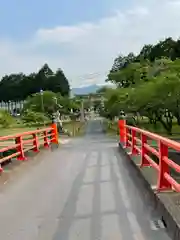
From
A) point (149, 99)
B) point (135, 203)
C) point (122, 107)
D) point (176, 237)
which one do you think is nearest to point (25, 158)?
point (135, 203)

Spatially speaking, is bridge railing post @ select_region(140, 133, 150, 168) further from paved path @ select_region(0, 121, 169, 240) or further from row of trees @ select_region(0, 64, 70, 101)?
row of trees @ select_region(0, 64, 70, 101)

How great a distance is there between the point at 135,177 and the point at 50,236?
4629mm

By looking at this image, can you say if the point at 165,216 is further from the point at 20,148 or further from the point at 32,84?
the point at 32,84

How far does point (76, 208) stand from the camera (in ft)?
22.2

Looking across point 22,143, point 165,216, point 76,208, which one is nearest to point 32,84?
point 22,143

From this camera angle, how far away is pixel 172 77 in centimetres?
3831

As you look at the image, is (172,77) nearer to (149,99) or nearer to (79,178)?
(149,99)

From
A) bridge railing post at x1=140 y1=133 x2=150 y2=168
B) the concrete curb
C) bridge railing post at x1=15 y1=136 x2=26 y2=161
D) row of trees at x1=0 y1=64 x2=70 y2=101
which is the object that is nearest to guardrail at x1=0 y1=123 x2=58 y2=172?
bridge railing post at x1=15 y1=136 x2=26 y2=161

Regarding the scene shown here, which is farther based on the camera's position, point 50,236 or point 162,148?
point 162,148

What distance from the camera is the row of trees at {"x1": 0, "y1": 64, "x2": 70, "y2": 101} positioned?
12788 cm

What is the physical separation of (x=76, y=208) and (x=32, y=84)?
428ft

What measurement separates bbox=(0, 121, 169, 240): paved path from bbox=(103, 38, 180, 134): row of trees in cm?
2926

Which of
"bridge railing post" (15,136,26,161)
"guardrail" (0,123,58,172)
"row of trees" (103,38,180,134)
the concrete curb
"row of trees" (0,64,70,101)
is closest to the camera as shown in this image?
the concrete curb

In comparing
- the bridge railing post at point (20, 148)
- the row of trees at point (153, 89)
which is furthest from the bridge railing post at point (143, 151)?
the row of trees at point (153, 89)
